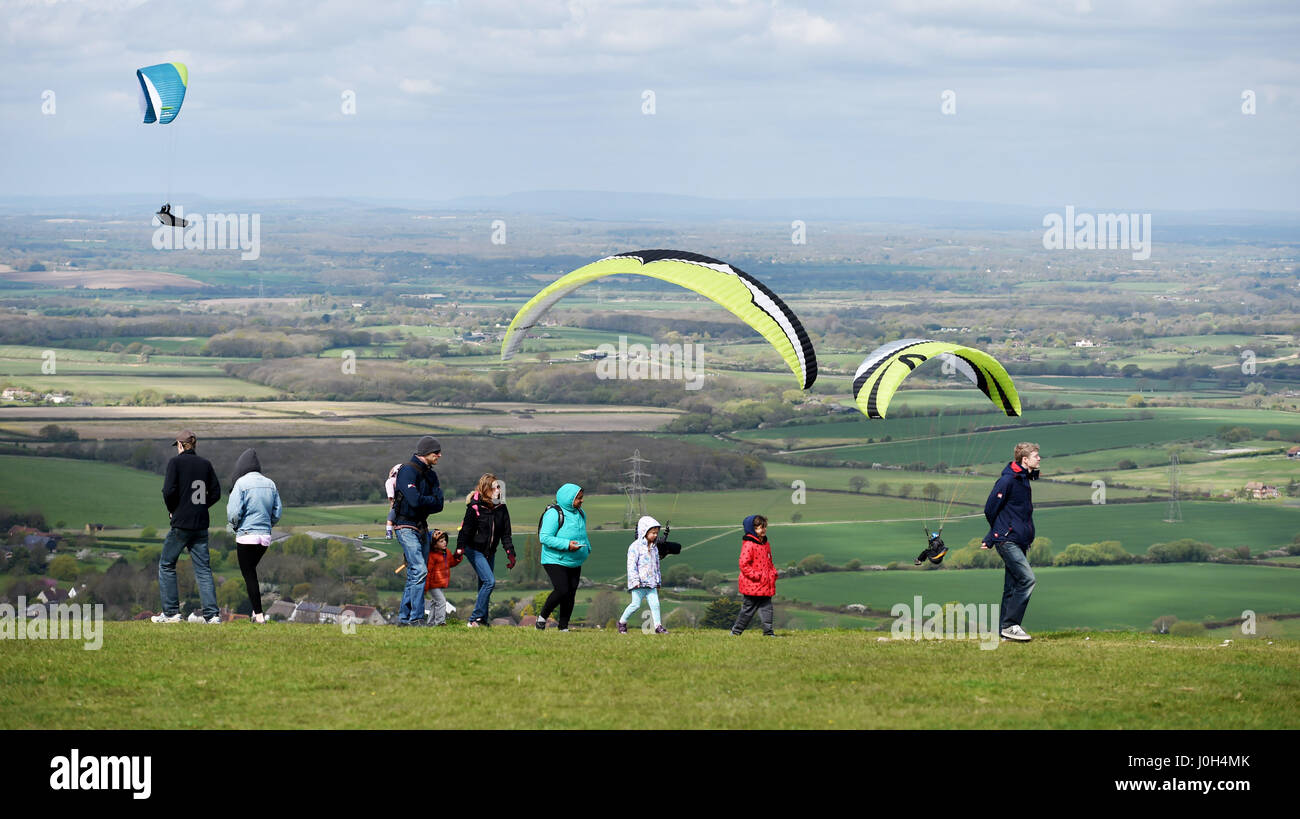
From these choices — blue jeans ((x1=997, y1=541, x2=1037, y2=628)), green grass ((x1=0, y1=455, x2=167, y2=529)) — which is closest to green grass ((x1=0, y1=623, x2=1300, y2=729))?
blue jeans ((x1=997, y1=541, x2=1037, y2=628))

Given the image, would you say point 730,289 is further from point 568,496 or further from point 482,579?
point 482,579

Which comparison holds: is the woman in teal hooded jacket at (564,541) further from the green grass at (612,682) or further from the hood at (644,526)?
the green grass at (612,682)

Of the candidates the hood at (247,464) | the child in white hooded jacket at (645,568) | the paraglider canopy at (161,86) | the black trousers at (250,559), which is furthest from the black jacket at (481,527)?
the paraglider canopy at (161,86)

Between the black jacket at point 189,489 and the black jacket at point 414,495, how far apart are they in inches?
70.4

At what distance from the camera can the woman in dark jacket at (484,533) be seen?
44.7 feet

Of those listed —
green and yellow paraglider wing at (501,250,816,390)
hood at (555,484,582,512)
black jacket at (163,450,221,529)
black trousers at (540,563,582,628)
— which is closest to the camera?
black jacket at (163,450,221,529)

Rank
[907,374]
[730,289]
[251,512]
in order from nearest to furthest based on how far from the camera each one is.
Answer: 1. [251,512]
2. [730,289]
3. [907,374]

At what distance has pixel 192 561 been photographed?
43.8ft

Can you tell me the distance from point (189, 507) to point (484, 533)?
2.99 metres

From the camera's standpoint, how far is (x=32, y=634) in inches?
479

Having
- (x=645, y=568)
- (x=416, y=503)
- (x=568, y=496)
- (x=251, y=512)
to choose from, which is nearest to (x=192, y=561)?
(x=251, y=512)

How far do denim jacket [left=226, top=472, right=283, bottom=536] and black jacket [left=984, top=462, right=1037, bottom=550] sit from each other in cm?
717

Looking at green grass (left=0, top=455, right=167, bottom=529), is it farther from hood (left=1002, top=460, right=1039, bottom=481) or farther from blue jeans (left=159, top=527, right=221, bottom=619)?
hood (left=1002, top=460, right=1039, bottom=481)

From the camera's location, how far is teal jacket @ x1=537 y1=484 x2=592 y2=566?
1350 cm
